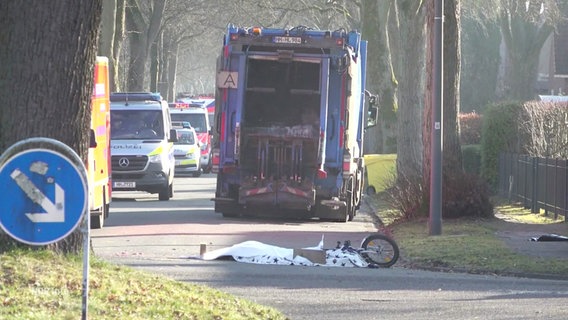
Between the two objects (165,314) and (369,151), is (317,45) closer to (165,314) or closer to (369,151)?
(165,314)

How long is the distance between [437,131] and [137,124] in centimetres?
1005

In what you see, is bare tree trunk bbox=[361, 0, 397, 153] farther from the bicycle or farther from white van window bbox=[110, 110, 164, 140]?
the bicycle

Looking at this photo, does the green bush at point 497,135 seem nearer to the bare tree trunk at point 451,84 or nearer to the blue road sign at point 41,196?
the bare tree trunk at point 451,84

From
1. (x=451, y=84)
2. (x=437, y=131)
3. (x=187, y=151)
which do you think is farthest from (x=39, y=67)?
(x=187, y=151)

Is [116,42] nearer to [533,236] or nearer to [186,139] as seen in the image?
[186,139]

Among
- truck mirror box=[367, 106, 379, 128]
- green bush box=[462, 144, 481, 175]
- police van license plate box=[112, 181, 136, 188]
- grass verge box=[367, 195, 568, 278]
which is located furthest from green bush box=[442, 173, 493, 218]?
green bush box=[462, 144, 481, 175]

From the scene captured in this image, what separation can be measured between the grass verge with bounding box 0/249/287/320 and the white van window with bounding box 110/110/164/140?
1643 cm

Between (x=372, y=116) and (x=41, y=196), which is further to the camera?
(x=372, y=116)

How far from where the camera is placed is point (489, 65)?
69875mm

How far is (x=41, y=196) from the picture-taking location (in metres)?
7.75

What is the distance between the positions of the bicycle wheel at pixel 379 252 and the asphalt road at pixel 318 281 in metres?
0.15

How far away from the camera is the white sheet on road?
1570 cm

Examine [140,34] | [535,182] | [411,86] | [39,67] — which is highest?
[140,34]

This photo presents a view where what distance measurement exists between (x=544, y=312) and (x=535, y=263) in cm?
433
